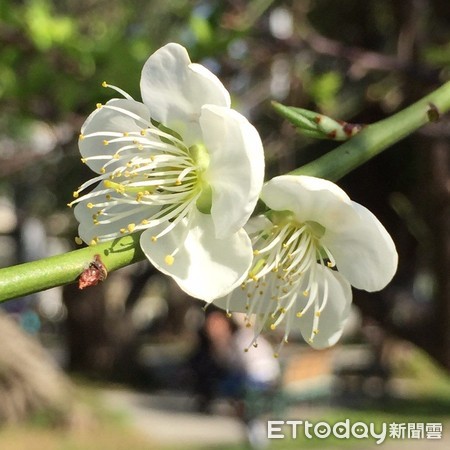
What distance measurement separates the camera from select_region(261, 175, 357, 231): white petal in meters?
0.70

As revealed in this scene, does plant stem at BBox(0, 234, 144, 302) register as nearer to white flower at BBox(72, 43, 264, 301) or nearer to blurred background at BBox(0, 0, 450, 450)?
white flower at BBox(72, 43, 264, 301)

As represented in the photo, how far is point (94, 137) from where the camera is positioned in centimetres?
85

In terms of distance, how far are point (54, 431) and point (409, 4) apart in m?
4.06

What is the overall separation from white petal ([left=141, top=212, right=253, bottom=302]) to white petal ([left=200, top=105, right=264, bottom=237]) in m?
0.02

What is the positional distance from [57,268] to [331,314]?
12.4 inches

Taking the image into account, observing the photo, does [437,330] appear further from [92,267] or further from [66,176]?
[66,176]

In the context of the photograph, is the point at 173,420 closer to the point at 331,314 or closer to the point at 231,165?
the point at 331,314

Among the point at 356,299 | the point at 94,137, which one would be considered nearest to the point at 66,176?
the point at 356,299

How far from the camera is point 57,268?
637 millimetres

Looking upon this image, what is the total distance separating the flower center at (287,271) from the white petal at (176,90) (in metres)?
0.11

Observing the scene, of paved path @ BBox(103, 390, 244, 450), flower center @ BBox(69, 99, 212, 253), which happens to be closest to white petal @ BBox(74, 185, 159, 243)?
flower center @ BBox(69, 99, 212, 253)

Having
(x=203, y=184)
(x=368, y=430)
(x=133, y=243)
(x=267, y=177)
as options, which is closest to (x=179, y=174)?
(x=203, y=184)

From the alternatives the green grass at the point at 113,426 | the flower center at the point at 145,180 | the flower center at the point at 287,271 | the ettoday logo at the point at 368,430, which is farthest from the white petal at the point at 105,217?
the green grass at the point at 113,426

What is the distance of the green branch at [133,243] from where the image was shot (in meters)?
0.62
